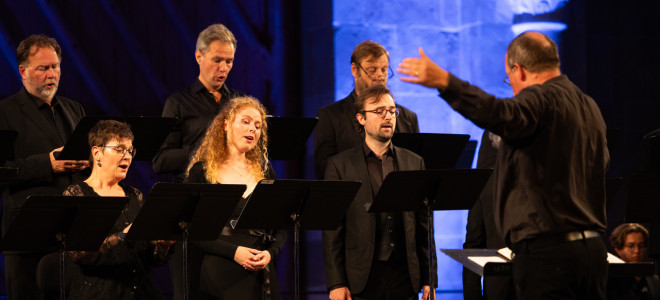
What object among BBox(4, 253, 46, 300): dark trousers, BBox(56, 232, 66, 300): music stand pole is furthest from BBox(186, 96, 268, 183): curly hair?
BBox(4, 253, 46, 300): dark trousers

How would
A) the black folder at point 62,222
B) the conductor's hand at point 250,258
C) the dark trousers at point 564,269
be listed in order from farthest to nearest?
the conductor's hand at point 250,258, the black folder at point 62,222, the dark trousers at point 564,269

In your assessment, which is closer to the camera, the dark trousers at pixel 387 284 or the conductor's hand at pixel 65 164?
the dark trousers at pixel 387 284

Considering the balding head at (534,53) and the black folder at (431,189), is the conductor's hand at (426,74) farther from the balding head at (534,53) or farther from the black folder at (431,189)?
the black folder at (431,189)

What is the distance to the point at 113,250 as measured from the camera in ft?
11.8

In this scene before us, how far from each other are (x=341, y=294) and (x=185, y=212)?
0.97m

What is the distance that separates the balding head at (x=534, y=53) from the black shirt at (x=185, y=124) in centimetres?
202

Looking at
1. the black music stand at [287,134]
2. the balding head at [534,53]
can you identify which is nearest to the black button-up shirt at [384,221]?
the black music stand at [287,134]

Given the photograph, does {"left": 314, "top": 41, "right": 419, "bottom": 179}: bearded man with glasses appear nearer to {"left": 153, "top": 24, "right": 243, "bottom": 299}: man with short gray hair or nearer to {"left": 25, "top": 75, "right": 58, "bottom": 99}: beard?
{"left": 153, "top": 24, "right": 243, "bottom": 299}: man with short gray hair

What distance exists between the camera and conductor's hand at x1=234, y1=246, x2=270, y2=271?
3.77m

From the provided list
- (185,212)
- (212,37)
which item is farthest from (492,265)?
(212,37)

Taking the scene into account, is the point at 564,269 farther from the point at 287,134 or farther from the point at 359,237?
the point at 287,134

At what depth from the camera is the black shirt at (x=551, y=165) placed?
9.28 ft

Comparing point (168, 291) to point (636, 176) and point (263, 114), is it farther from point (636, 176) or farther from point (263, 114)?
point (636, 176)

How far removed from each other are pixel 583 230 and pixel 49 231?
86.3 inches
